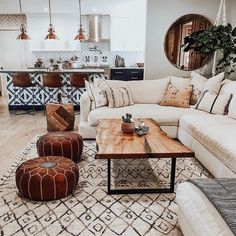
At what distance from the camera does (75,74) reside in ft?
19.4

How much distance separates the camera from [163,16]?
199 inches

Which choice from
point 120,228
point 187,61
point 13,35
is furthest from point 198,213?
point 13,35

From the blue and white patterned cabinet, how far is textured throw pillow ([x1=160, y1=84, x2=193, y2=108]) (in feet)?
8.49

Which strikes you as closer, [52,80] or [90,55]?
[52,80]

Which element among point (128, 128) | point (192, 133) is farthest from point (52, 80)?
point (192, 133)

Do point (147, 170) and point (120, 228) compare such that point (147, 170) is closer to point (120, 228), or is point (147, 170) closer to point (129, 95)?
point (120, 228)

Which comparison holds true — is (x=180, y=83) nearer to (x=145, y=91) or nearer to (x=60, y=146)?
(x=145, y=91)

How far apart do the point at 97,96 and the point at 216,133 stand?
2053mm

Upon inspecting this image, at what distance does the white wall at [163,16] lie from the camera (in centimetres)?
500

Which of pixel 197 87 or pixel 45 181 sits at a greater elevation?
pixel 197 87

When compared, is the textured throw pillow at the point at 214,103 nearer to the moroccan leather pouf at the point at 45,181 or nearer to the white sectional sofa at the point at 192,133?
the white sectional sofa at the point at 192,133

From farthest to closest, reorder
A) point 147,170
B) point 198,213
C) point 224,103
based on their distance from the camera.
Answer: point 224,103, point 147,170, point 198,213

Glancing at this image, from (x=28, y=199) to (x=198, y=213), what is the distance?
1.57m

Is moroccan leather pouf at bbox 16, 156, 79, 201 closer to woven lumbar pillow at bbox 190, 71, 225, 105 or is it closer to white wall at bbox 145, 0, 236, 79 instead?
woven lumbar pillow at bbox 190, 71, 225, 105
